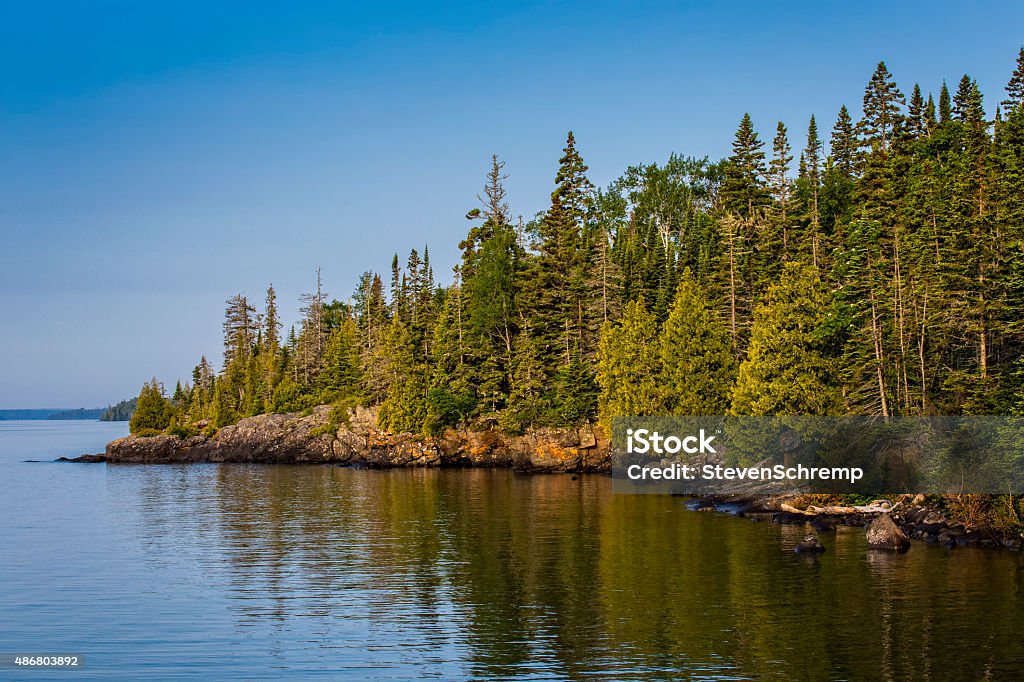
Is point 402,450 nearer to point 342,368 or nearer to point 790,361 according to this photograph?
point 342,368

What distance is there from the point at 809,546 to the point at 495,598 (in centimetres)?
1786

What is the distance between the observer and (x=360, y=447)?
112 m

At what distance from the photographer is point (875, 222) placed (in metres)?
70.1

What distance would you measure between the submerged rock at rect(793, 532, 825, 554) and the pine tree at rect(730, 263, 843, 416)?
17529 mm

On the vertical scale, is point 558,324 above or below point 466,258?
below

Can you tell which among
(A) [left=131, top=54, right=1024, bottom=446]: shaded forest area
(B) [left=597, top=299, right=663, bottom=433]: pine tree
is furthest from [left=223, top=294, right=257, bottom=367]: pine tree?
(B) [left=597, top=299, right=663, bottom=433]: pine tree

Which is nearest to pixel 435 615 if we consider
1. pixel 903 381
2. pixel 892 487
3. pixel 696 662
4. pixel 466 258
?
pixel 696 662

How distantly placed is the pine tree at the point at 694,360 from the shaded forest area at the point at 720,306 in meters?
0.18

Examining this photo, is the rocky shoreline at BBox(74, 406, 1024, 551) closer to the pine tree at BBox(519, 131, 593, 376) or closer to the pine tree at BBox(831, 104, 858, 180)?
the pine tree at BBox(519, 131, 593, 376)

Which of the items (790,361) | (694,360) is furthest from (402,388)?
(790,361)

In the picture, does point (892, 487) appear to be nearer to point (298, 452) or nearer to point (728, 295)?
point (728, 295)

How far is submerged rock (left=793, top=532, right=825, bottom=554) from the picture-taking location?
4169 cm

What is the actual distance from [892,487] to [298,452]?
8627cm

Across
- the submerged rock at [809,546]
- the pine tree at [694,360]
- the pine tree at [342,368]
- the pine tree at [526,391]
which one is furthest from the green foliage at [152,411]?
the submerged rock at [809,546]
